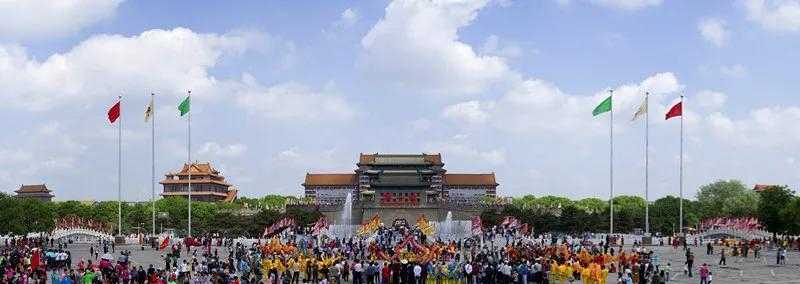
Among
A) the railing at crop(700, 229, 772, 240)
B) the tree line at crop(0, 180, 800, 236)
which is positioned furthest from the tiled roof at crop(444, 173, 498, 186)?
the railing at crop(700, 229, 772, 240)

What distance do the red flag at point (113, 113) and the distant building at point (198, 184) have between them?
8395 centimetres

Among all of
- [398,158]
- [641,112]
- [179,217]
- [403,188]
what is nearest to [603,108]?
[641,112]

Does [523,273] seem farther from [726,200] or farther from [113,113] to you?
[726,200]

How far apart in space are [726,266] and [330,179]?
357 ft

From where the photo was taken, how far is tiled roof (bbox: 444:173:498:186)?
492 ft

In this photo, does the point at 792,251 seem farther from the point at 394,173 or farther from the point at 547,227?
the point at 394,173

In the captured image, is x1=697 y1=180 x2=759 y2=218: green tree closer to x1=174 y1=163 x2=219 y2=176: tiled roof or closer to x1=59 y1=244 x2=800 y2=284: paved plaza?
x1=59 y1=244 x2=800 y2=284: paved plaza

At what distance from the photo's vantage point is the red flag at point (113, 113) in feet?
201

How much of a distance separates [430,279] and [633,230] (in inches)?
2648

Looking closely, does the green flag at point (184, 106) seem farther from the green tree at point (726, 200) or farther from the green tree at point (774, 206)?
the green tree at point (726, 200)

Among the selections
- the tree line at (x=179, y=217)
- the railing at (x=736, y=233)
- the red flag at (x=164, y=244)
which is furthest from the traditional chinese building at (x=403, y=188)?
the red flag at (x=164, y=244)

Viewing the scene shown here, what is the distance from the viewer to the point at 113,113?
61406 mm

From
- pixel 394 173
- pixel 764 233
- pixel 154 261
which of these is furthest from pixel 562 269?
pixel 394 173

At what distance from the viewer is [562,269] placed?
113ft
